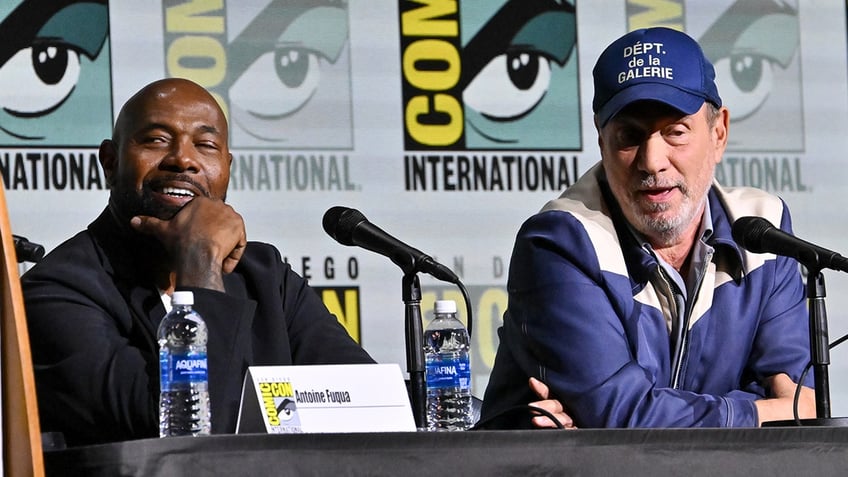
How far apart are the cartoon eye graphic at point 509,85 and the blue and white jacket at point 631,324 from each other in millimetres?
1109

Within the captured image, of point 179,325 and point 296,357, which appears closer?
point 179,325

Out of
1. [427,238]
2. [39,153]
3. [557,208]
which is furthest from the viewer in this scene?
[427,238]

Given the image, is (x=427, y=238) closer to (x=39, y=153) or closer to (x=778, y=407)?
(x=39, y=153)

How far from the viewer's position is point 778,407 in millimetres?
2605

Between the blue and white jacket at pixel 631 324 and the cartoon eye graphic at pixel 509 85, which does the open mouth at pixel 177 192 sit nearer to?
the blue and white jacket at pixel 631 324

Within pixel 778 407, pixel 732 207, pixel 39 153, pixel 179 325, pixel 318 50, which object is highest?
pixel 318 50

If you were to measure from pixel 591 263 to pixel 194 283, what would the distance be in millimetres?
757

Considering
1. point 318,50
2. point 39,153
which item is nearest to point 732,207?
point 318,50

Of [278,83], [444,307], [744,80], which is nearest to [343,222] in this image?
[444,307]

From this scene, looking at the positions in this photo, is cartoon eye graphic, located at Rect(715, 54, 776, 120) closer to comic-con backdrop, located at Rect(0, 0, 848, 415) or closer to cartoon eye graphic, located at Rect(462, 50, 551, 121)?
comic-con backdrop, located at Rect(0, 0, 848, 415)

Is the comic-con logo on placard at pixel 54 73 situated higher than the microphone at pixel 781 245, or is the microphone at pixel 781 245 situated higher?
the comic-con logo on placard at pixel 54 73

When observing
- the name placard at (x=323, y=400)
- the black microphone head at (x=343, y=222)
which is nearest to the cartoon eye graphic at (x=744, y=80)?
the black microphone head at (x=343, y=222)

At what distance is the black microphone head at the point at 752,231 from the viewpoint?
7.96ft

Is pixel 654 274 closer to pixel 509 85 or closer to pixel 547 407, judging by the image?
pixel 547 407
